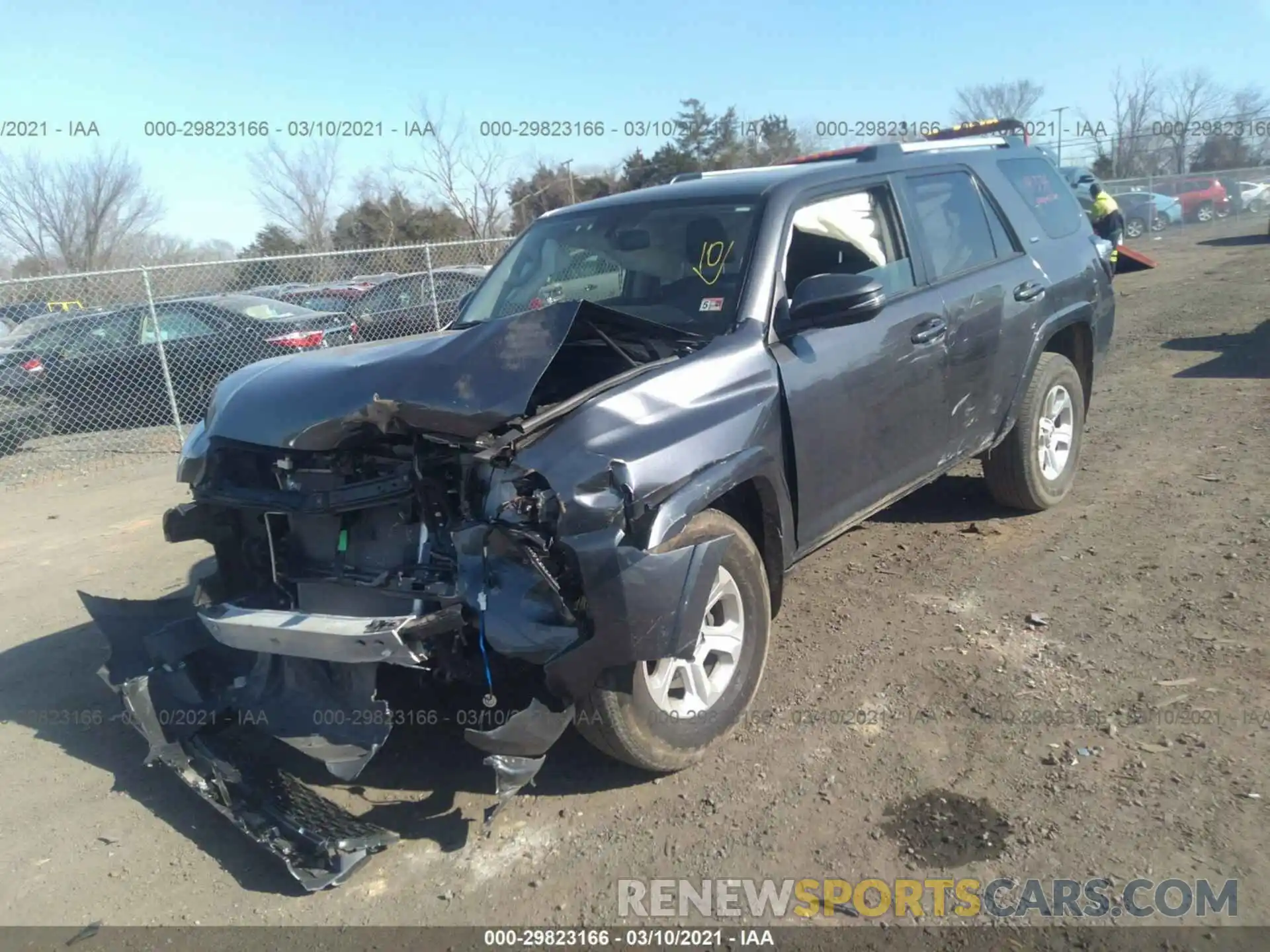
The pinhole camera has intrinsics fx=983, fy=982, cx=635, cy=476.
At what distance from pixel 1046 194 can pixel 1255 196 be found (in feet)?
93.6

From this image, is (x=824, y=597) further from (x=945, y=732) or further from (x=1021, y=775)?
(x=1021, y=775)

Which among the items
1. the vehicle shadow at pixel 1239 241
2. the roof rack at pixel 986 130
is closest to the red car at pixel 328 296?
the roof rack at pixel 986 130

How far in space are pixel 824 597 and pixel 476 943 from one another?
257 cm

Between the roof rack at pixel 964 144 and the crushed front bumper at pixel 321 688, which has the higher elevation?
the roof rack at pixel 964 144

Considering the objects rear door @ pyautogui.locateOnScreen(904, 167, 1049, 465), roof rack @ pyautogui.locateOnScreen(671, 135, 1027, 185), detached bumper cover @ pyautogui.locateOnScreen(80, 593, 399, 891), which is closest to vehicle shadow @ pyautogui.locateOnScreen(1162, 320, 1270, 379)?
roof rack @ pyautogui.locateOnScreen(671, 135, 1027, 185)

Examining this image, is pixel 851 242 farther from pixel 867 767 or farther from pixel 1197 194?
pixel 1197 194

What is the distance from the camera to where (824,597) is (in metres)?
4.80

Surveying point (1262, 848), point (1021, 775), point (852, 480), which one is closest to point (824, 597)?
point (852, 480)

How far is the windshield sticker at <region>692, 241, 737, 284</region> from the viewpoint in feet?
13.1

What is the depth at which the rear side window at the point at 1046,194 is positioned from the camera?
18.2 ft

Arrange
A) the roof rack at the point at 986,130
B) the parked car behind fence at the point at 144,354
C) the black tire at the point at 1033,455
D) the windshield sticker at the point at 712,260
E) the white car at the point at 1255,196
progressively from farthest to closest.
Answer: the white car at the point at 1255,196 → the parked car behind fence at the point at 144,354 → the roof rack at the point at 986,130 → the black tire at the point at 1033,455 → the windshield sticker at the point at 712,260

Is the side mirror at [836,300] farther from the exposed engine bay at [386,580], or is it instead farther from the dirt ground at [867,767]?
the dirt ground at [867,767]

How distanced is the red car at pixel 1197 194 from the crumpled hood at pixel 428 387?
2914 cm

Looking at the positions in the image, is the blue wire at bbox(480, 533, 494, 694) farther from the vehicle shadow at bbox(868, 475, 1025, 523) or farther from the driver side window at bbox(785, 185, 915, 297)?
the vehicle shadow at bbox(868, 475, 1025, 523)
